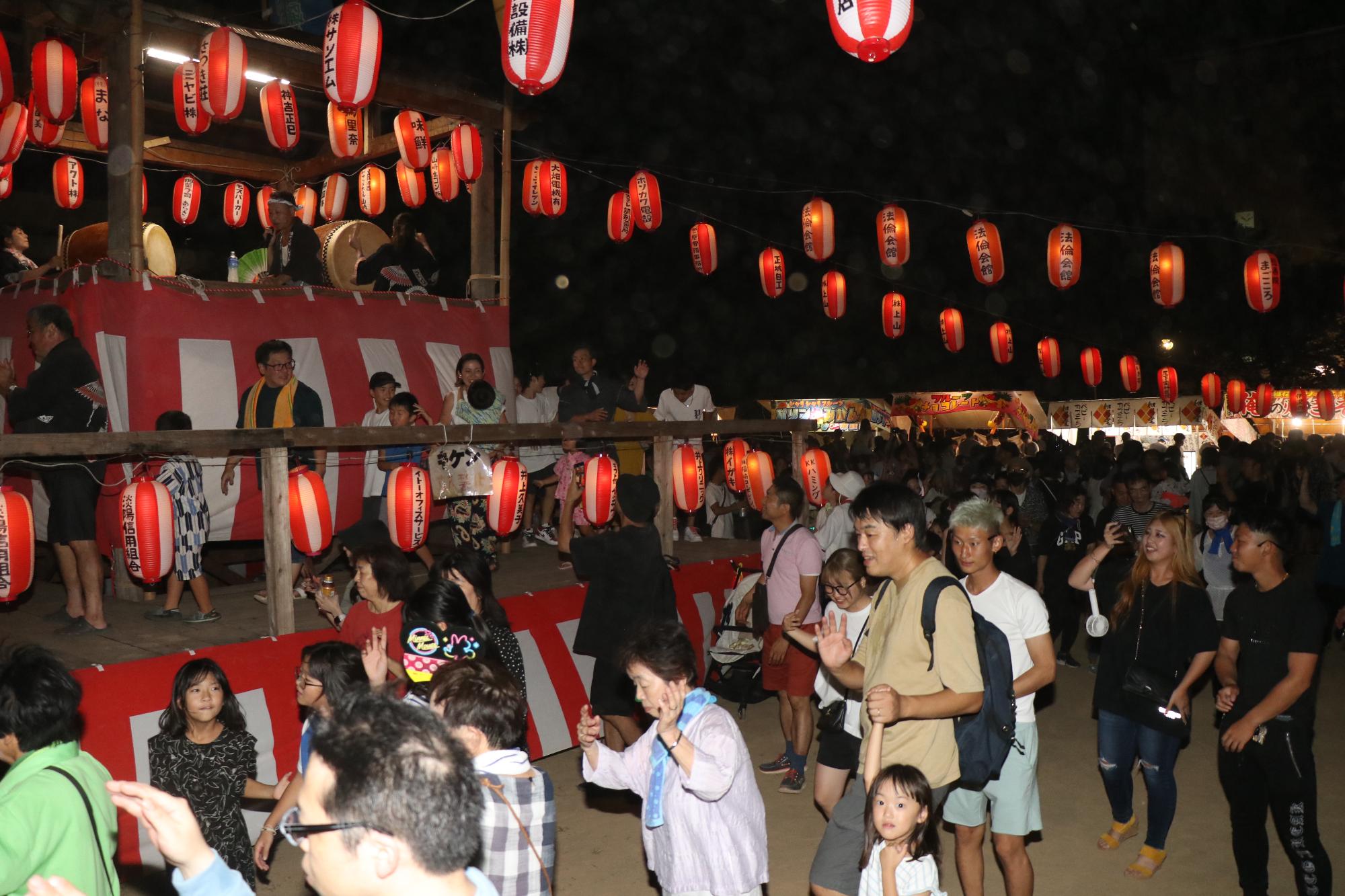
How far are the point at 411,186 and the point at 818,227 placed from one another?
5.09 meters

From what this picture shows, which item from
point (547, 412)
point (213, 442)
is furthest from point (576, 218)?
point (213, 442)

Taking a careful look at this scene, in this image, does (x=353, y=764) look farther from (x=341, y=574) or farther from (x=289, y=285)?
(x=289, y=285)

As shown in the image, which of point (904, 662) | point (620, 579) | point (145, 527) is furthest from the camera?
point (620, 579)

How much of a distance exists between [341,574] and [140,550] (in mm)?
3172

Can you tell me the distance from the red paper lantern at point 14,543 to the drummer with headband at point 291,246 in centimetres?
432

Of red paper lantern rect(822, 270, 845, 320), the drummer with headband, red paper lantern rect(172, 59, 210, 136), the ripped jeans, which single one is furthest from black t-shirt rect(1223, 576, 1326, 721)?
red paper lantern rect(822, 270, 845, 320)

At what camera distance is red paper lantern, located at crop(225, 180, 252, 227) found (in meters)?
11.9

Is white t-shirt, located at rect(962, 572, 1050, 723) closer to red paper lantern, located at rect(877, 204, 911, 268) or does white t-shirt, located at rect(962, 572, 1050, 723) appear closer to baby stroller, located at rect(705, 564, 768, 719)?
baby stroller, located at rect(705, 564, 768, 719)

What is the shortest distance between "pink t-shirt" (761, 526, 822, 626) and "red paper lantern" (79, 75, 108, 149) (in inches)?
308

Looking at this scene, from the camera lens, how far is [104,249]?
878 centimetres

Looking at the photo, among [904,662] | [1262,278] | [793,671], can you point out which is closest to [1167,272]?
[1262,278]

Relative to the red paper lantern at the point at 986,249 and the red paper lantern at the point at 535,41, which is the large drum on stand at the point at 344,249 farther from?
the red paper lantern at the point at 986,249

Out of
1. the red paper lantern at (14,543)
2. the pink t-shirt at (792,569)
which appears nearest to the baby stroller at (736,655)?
the pink t-shirt at (792,569)

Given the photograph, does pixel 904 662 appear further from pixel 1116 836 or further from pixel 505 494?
pixel 505 494
